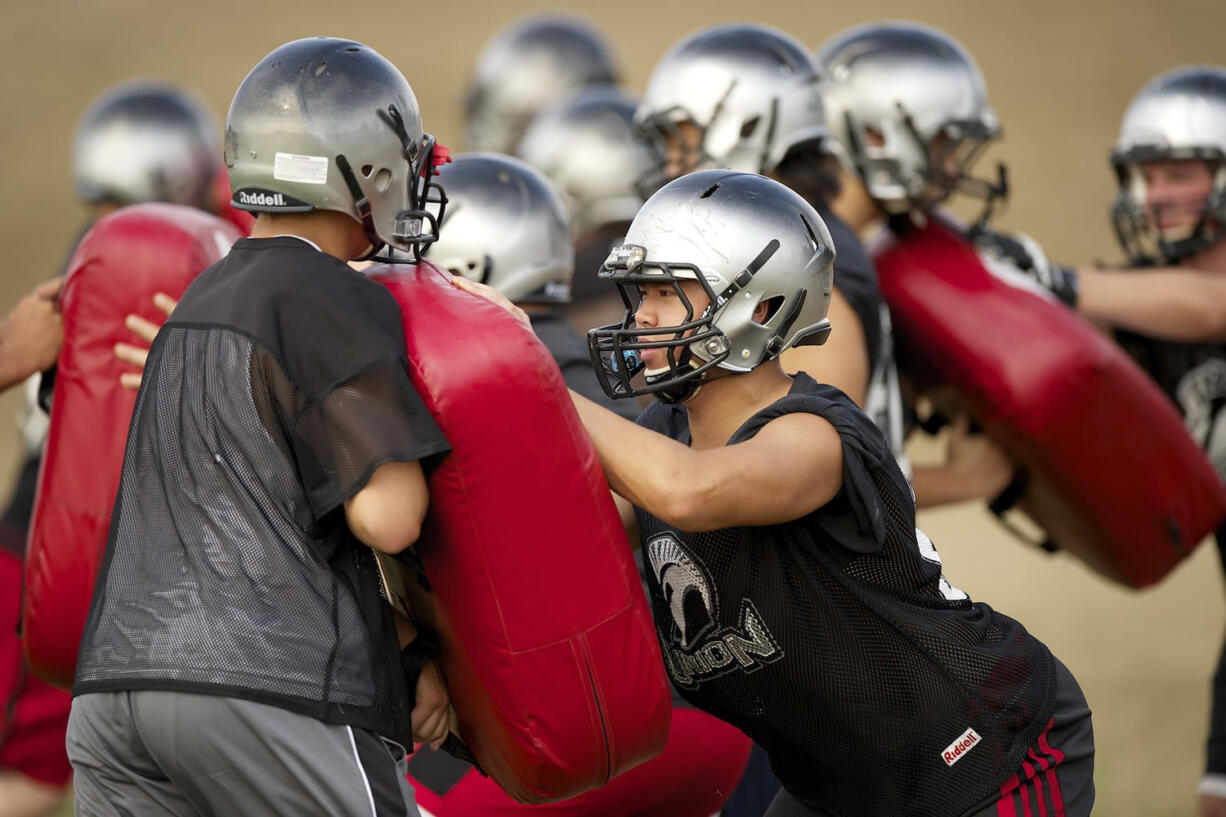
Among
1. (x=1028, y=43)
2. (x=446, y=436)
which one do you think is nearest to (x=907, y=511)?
(x=446, y=436)

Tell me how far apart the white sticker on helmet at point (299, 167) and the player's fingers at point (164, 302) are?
0.94 m

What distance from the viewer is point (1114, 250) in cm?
1611

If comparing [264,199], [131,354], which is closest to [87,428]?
[131,354]

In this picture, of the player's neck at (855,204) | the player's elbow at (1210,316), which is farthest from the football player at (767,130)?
the player's elbow at (1210,316)

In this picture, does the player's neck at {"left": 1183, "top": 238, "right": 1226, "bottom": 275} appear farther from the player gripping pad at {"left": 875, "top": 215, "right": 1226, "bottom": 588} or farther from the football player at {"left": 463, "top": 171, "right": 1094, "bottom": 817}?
the football player at {"left": 463, "top": 171, "right": 1094, "bottom": 817}

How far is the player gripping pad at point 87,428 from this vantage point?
365cm

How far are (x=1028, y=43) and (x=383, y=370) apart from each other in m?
20.6

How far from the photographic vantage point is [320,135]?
284 cm

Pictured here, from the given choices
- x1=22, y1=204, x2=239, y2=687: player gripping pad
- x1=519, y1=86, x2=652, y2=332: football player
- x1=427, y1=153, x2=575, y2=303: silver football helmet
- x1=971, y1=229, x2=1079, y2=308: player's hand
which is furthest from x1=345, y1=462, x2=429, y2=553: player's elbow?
x1=519, y1=86, x2=652, y2=332: football player

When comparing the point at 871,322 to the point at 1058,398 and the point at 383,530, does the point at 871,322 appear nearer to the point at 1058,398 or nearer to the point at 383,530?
the point at 1058,398

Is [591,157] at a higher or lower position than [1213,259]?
lower

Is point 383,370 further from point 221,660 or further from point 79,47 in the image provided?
point 79,47

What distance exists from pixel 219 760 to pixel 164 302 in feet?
4.74

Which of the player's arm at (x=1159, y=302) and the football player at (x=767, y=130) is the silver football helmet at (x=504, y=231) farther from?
the player's arm at (x=1159, y=302)
